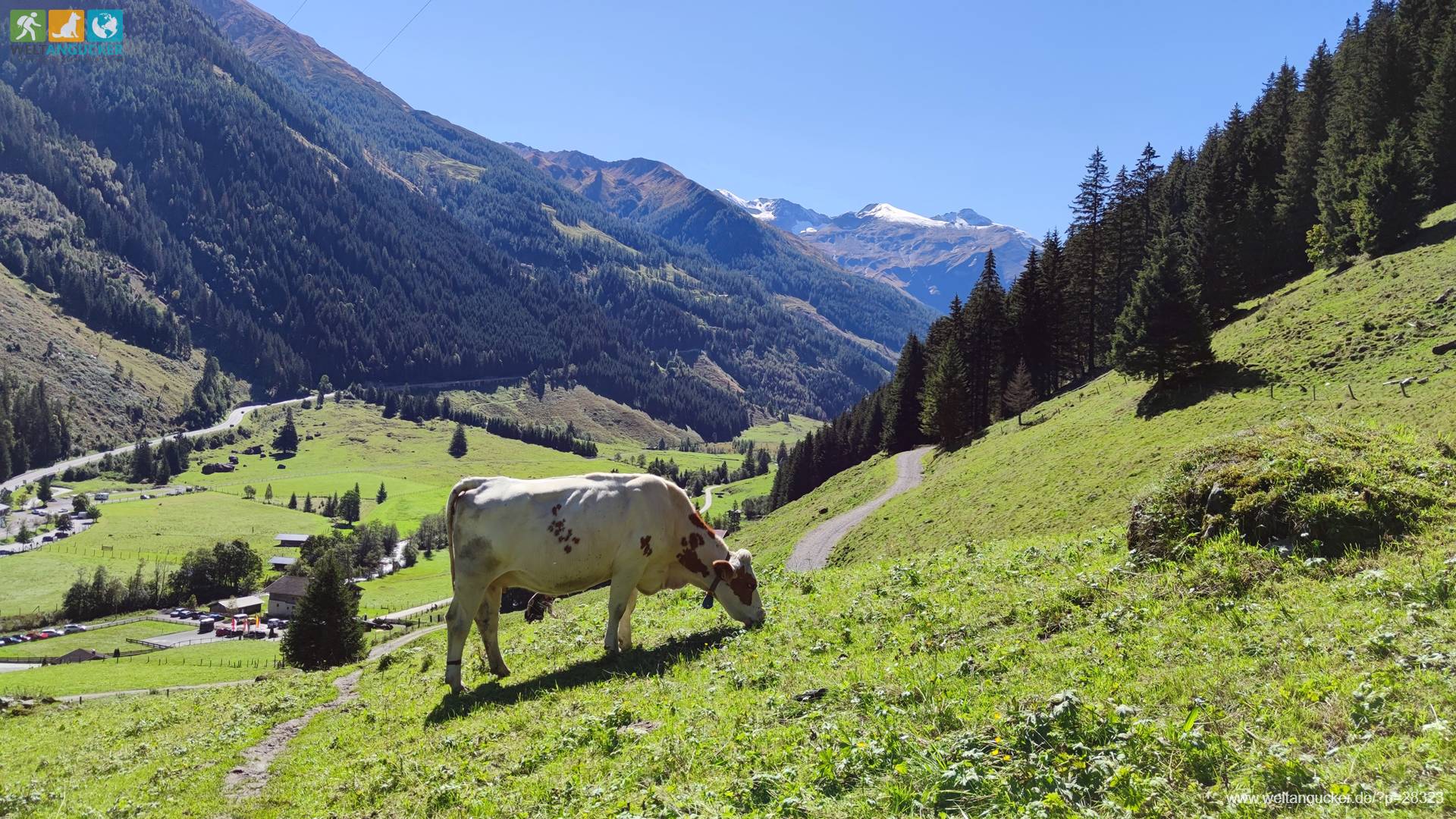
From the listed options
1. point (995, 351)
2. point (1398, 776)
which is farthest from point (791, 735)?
point (995, 351)

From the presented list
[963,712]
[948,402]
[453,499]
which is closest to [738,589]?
[453,499]

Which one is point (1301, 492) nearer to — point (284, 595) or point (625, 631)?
point (625, 631)

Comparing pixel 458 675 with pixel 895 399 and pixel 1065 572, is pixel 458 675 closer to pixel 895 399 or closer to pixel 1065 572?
pixel 1065 572

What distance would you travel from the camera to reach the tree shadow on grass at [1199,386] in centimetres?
4750

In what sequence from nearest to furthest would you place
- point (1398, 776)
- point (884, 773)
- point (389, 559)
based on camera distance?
point (1398, 776)
point (884, 773)
point (389, 559)

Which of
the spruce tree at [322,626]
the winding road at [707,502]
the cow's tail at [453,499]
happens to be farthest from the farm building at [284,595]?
the cow's tail at [453,499]

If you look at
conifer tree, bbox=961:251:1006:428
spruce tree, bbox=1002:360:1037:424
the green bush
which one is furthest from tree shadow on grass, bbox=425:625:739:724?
conifer tree, bbox=961:251:1006:428

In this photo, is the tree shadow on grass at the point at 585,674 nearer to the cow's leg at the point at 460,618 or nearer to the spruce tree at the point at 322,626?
the cow's leg at the point at 460,618

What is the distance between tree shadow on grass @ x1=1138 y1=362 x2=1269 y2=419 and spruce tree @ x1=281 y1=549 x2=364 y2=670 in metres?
61.8

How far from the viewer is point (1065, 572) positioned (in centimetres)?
1345

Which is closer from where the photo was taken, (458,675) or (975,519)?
(458,675)

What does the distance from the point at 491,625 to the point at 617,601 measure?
302cm

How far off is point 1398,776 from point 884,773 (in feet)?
12.7

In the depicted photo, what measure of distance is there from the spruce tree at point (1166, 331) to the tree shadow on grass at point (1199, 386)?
85 centimetres
